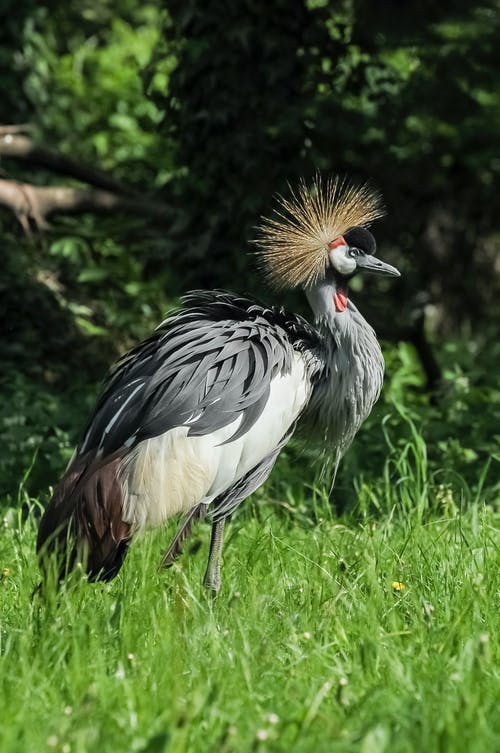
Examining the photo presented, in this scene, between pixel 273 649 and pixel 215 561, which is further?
pixel 215 561

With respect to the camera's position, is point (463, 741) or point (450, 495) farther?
point (450, 495)

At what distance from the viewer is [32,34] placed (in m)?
7.34

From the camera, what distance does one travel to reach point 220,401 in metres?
3.66

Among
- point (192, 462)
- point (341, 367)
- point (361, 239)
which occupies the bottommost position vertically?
point (192, 462)

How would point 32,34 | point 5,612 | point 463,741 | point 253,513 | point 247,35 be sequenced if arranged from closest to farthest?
1. point 463,741
2. point 5,612
3. point 253,513
4. point 247,35
5. point 32,34

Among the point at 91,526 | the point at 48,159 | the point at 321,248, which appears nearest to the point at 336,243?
the point at 321,248

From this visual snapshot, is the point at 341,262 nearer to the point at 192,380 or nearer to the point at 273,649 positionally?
the point at 192,380

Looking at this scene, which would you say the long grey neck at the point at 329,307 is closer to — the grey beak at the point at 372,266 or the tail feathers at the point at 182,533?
the grey beak at the point at 372,266

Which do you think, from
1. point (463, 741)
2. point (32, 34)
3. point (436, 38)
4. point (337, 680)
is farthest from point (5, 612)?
point (32, 34)

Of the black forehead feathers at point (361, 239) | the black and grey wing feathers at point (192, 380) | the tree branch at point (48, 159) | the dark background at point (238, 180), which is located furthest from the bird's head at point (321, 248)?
the tree branch at point (48, 159)

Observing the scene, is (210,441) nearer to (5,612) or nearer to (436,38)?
(5,612)

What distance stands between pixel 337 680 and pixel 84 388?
147 inches

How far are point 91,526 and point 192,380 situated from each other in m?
0.58

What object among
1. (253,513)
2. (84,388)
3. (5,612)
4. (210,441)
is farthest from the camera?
(84,388)
